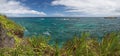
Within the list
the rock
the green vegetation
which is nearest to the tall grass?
the green vegetation

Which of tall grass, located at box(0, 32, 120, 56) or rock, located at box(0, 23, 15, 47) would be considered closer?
rock, located at box(0, 23, 15, 47)

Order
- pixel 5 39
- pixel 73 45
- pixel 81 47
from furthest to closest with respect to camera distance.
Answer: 1. pixel 73 45
2. pixel 81 47
3. pixel 5 39

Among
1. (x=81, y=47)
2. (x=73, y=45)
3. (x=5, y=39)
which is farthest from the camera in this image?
(x=73, y=45)

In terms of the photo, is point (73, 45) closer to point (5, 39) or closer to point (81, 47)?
point (81, 47)

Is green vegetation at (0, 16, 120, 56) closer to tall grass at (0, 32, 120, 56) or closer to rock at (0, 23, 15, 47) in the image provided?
tall grass at (0, 32, 120, 56)

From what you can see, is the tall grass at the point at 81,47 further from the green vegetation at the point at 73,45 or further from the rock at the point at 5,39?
the rock at the point at 5,39

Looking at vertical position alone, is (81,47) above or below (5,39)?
below

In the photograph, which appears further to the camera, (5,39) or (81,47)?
(81,47)

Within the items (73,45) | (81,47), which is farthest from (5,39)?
(73,45)

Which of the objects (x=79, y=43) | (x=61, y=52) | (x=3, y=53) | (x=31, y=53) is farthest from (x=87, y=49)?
(x=3, y=53)

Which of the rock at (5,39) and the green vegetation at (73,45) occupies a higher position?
the rock at (5,39)

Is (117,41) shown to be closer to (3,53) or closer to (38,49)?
(38,49)

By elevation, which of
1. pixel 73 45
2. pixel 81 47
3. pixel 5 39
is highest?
pixel 5 39

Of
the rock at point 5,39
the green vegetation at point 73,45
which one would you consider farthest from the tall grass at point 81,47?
the rock at point 5,39
